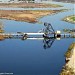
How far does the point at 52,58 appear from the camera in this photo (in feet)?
106

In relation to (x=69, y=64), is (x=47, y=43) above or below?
below

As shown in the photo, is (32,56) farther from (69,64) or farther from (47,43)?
(47,43)

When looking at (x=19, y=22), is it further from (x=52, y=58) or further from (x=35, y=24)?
(x=52, y=58)

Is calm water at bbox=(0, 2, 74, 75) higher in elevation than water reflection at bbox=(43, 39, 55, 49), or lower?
higher

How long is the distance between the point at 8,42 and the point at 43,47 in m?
5.68

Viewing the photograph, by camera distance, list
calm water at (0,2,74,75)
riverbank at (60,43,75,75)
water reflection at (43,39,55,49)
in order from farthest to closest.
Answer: water reflection at (43,39,55,49)
calm water at (0,2,74,75)
riverbank at (60,43,75,75)

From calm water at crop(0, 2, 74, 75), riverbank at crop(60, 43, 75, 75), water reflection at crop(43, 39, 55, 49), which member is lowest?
water reflection at crop(43, 39, 55, 49)

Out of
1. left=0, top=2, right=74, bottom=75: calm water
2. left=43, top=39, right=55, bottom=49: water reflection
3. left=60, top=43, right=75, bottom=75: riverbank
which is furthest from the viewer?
left=43, top=39, right=55, bottom=49: water reflection

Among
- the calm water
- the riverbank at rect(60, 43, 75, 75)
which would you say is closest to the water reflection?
the calm water

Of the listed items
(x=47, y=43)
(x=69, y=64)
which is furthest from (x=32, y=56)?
(x=47, y=43)

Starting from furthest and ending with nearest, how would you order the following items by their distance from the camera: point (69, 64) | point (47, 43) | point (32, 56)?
point (47, 43), point (32, 56), point (69, 64)

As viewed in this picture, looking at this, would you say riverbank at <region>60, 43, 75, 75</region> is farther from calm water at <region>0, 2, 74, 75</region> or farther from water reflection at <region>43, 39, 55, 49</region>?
water reflection at <region>43, 39, 55, 49</region>

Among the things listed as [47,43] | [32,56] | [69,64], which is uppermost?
[69,64]

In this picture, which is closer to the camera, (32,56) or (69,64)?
(69,64)
